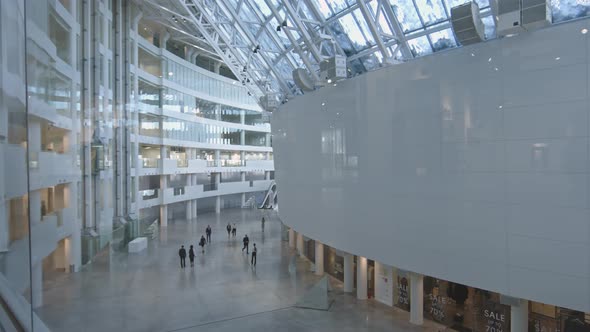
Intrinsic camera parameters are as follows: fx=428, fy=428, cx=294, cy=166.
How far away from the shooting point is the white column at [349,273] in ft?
58.5

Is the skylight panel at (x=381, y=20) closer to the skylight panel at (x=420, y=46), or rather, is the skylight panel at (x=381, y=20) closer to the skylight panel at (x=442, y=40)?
the skylight panel at (x=420, y=46)

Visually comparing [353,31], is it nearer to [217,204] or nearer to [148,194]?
[148,194]

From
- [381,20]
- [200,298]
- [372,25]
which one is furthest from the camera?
[200,298]

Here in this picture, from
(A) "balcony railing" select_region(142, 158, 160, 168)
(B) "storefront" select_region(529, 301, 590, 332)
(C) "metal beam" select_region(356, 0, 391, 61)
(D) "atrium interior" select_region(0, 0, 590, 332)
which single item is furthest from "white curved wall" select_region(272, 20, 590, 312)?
(A) "balcony railing" select_region(142, 158, 160, 168)

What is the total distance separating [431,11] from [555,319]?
8.72m

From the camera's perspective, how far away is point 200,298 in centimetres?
1652

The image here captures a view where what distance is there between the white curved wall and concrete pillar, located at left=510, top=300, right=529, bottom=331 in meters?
1.11

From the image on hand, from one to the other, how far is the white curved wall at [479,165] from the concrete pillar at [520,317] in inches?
43.5

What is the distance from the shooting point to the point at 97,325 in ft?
44.2

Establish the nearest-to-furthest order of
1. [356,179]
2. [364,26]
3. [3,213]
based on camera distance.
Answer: [3,213] < [364,26] < [356,179]

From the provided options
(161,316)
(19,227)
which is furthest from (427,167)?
(19,227)

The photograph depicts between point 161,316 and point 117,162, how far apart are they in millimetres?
16277

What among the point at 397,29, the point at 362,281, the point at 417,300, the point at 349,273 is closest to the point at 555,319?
the point at 417,300

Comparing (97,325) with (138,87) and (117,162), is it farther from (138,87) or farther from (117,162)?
(138,87)
